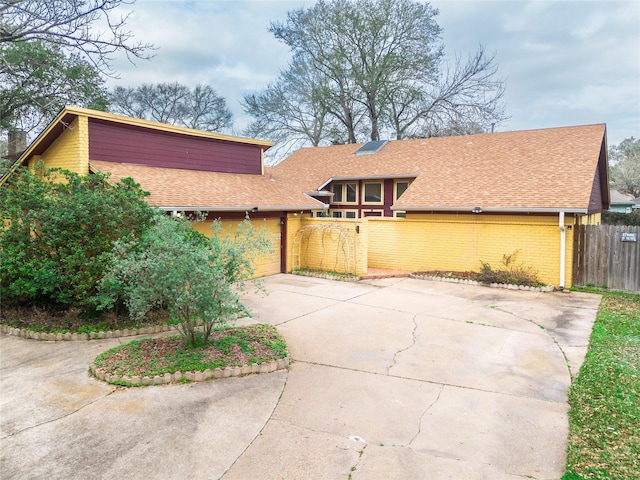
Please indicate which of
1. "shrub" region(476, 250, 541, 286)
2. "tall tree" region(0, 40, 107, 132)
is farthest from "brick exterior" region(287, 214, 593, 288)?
"tall tree" region(0, 40, 107, 132)

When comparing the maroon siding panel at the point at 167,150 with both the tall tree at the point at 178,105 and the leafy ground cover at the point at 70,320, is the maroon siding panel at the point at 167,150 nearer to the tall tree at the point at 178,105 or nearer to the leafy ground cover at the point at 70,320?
the leafy ground cover at the point at 70,320

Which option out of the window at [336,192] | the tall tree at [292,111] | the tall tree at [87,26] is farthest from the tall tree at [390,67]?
the tall tree at [87,26]

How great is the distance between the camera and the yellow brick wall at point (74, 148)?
11.3 m

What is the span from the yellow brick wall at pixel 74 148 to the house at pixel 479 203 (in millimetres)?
7320

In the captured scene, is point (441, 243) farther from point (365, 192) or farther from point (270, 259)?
point (365, 192)

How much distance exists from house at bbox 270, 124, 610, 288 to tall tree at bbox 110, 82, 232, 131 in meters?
20.4

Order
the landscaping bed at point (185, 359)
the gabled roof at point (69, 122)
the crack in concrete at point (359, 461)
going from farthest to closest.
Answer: the gabled roof at point (69, 122), the landscaping bed at point (185, 359), the crack in concrete at point (359, 461)

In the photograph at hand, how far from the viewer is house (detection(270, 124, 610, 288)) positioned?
12.7 m

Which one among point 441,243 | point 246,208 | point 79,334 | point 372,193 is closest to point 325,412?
point 79,334

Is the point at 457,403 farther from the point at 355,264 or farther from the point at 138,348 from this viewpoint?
the point at 355,264

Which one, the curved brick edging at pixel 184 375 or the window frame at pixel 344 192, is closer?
the curved brick edging at pixel 184 375

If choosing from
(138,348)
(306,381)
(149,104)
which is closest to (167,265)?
(138,348)

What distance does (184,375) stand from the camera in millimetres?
5633

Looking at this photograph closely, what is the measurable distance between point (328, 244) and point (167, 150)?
6383 mm
